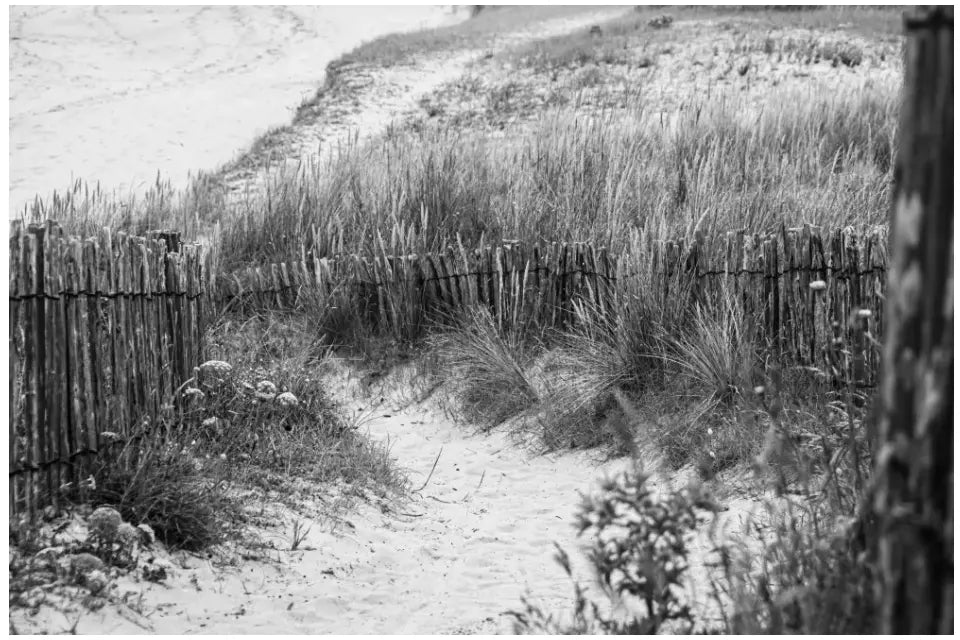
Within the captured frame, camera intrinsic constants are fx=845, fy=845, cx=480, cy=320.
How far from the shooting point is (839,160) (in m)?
7.79

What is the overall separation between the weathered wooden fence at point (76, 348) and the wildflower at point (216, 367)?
0.58 ft

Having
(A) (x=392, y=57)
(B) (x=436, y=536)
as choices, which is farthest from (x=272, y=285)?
(A) (x=392, y=57)

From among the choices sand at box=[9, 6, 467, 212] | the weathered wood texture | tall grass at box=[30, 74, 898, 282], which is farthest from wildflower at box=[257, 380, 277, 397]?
sand at box=[9, 6, 467, 212]

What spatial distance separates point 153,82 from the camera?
1780cm

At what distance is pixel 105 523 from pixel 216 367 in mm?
1153

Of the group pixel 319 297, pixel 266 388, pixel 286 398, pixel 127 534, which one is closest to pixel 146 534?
pixel 127 534

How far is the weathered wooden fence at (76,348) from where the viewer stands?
109 inches

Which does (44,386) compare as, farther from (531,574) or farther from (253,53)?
(253,53)

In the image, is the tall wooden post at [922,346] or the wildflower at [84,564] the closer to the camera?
the tall wooden post at [922,346]

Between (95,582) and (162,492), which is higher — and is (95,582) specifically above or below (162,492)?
below

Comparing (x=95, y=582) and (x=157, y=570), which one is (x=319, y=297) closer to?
(x=157, y=570)

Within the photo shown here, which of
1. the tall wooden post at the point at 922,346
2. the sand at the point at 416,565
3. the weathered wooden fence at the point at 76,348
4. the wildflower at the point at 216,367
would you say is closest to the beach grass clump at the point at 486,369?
the sand at the point at 416,565

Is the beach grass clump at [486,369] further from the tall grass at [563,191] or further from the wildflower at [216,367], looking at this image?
the wildflower at [216,367]

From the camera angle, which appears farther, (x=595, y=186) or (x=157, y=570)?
(x=595, y=186)
